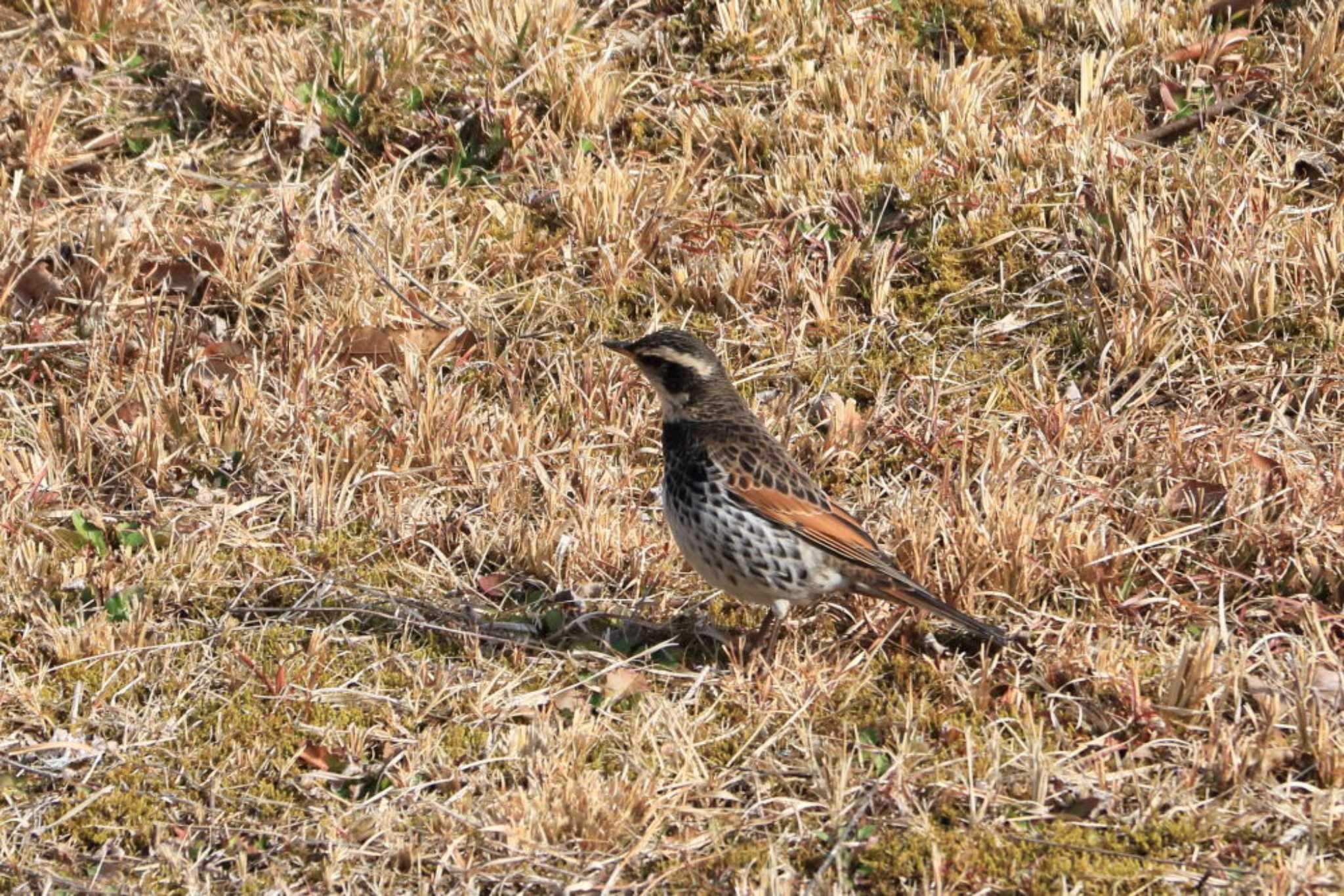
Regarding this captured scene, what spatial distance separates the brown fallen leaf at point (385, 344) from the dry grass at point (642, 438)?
0.03 meters

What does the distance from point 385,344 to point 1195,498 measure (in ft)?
11.3

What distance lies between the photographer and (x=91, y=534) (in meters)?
6.46

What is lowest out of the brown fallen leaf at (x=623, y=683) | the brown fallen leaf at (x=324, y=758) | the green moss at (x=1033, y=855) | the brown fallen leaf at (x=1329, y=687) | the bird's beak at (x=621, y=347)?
the brown fallen leaf at (x=324, y=758)

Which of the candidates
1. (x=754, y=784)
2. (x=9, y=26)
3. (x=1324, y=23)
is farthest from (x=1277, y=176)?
(x=9, y=26)

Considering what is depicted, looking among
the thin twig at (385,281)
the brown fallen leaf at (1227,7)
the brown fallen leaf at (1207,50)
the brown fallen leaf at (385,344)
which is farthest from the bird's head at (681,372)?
the brown fallen leaf at (1227,7)

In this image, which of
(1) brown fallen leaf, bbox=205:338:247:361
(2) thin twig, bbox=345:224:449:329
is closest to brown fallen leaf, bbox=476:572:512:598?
(2) thin twig, bbox=345:224:449:329

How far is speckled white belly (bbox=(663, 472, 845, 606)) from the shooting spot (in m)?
5.88

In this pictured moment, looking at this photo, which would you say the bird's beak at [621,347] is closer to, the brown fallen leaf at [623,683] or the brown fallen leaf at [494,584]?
the brown fallen leaf at [494,584]

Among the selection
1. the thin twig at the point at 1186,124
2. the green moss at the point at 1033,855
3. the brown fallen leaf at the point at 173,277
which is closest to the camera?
the green moss at the point at 1033,855

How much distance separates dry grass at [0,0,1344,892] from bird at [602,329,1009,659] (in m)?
0.22

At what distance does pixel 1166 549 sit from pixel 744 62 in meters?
3.93

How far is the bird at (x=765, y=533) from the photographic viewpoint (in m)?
5.88

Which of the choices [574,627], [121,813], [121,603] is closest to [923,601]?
[574,627]

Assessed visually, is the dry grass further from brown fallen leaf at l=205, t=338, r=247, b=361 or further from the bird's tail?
the bird's tail
